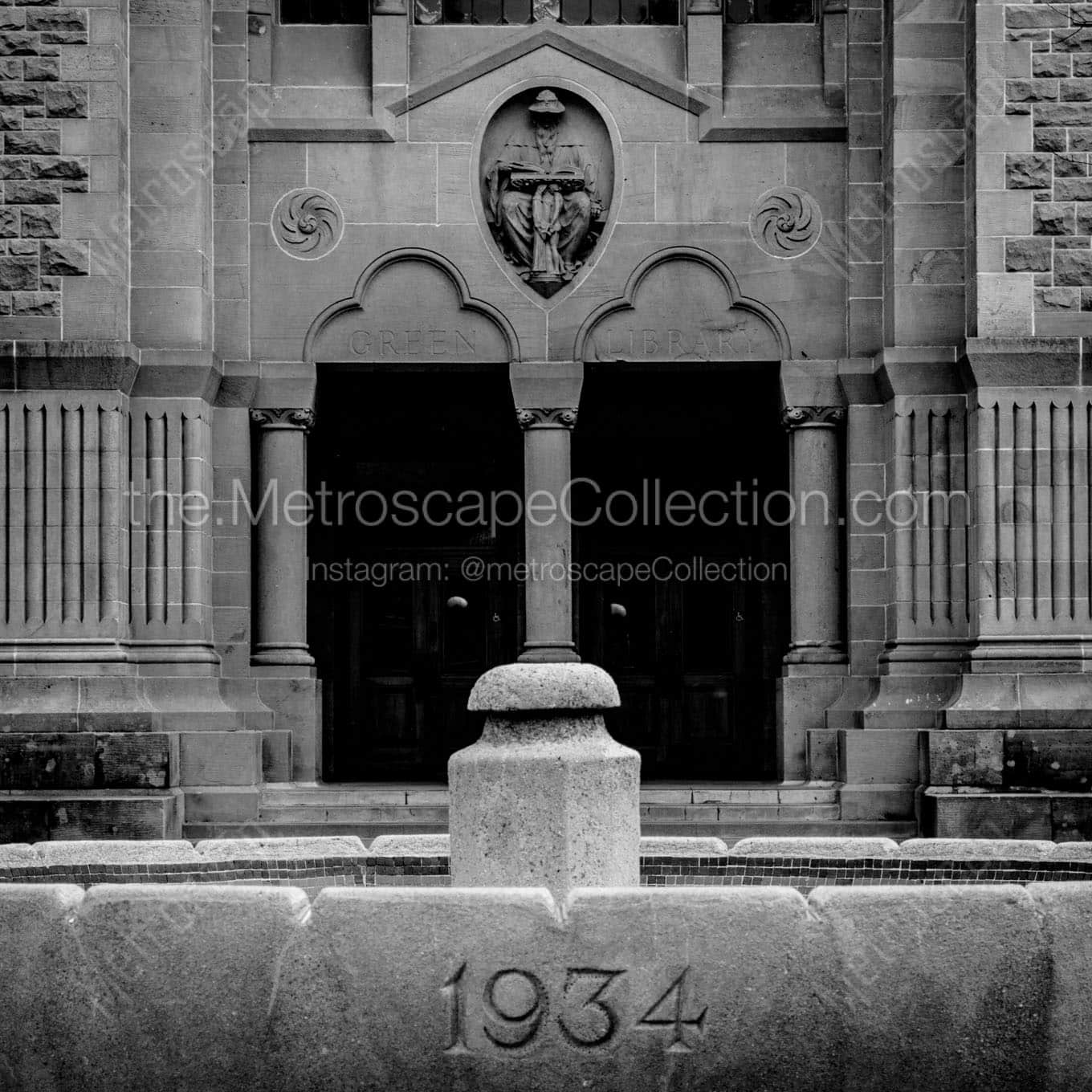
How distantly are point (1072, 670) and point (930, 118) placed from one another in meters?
4.87

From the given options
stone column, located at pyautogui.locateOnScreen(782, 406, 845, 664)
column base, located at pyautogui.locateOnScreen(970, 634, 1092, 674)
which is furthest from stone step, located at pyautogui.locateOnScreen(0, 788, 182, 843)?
column base, located at pyautogui.locateOnScreen(970, 634, 1092, 674)

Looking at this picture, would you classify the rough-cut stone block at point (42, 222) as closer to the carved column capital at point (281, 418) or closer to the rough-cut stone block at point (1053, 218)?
the carved column capital at point (281, 418)

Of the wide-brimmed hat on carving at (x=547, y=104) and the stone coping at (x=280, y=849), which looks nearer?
the stone coping at (x=280, y=849)

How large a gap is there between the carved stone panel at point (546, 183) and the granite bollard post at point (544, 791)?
29.4 feet

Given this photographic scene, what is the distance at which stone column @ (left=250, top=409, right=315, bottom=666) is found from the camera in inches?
597

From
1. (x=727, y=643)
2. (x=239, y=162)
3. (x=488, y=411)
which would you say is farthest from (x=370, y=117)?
(x=727, y=643)

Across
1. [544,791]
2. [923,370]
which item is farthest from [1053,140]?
[544,791]

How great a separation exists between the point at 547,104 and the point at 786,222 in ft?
7.83

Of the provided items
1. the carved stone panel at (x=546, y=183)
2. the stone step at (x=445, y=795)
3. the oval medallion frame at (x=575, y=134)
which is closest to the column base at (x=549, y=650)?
the stone step at (x=445, y=795)

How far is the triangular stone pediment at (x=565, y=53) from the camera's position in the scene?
15406mm

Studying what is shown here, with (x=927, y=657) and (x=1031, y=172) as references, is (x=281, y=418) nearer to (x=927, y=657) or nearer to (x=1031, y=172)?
(x=927, y=657)

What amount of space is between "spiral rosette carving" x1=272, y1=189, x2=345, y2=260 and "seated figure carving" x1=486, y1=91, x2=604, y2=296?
143cm

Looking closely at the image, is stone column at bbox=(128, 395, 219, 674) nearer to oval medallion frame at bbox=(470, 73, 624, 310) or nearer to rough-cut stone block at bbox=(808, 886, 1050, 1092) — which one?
oval medallion frame at bbox=(470, 73, 624, 310)

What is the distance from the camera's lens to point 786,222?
1545 centimetres
